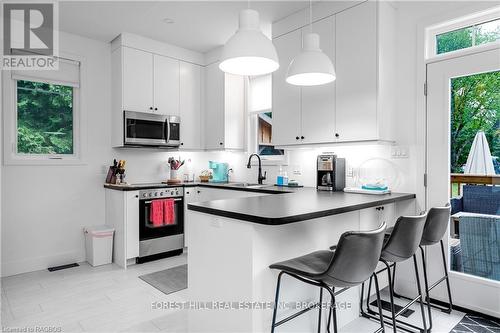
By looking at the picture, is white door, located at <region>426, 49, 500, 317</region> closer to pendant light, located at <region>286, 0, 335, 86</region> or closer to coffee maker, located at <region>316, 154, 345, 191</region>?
coffee maker, located at <region>316, 154, 345, 191</region>

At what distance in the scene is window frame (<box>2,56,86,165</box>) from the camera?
351 centimetres

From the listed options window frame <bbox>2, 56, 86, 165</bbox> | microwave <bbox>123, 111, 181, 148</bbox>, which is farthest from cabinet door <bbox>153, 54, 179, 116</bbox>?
window frame <bbox>2, 56, 86, 165</bbox>

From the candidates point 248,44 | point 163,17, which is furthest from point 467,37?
point 163,17

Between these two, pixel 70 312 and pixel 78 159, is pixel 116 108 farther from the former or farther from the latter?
pixel 70 312

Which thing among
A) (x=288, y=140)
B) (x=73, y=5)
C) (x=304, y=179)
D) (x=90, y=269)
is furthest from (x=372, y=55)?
(x=90, y=269)

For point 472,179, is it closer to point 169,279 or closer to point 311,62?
point 311,62

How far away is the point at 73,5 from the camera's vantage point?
10.8 feet

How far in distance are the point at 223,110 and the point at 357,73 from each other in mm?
2069

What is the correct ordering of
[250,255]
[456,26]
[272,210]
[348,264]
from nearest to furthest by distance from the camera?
[348,264] → [250,255] → [272,210] → [456,26]

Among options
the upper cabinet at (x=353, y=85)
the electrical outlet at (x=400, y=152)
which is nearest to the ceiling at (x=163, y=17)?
the upper cabinet at (x=353, y=85)

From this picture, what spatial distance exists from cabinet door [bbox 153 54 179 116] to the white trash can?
1695 millimetres

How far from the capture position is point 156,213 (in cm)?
386

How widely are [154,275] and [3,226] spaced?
1763 mm

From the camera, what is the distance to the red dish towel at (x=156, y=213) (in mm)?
3842
